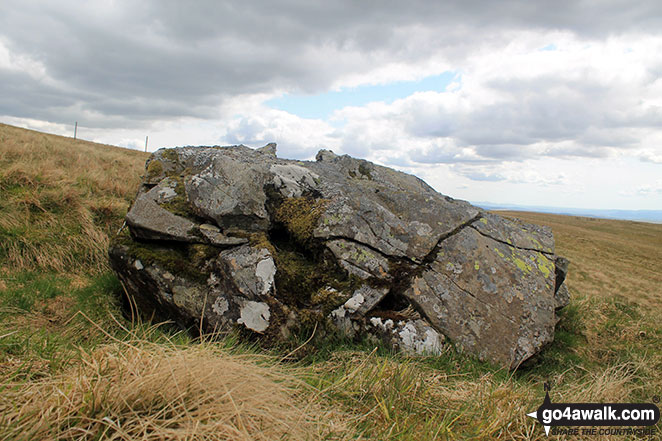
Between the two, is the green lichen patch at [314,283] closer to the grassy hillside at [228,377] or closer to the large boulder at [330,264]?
the large boulder at [330,264]

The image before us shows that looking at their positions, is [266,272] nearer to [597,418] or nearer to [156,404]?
[156,404]

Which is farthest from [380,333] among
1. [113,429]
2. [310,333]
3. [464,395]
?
[113,429]

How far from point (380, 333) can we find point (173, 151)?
612 cm

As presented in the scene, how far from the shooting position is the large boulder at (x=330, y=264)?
597 centimetres

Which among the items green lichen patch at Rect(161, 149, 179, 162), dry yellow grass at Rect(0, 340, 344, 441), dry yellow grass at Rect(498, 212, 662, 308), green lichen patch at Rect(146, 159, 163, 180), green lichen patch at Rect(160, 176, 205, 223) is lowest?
dry yellow grass at Rect(498, 212, 662, 308)

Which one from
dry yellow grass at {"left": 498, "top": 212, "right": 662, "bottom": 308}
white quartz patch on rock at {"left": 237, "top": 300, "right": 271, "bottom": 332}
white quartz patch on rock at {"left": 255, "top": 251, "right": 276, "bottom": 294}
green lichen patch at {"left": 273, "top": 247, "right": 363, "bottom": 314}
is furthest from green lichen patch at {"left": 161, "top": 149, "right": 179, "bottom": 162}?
dry yellow grass at {"left": 498, "top": 212, "right": 662, "bottom": 308}

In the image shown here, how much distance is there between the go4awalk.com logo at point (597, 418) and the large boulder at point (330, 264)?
1854 mm

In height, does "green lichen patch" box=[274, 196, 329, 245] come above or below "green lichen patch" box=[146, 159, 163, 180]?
below

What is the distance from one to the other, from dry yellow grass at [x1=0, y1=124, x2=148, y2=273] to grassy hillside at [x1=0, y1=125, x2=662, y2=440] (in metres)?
0.05

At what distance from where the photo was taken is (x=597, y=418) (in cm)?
399

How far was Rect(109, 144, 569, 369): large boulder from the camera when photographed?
19.6ft

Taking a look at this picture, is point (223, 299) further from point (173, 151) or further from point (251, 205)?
point (173, 151)

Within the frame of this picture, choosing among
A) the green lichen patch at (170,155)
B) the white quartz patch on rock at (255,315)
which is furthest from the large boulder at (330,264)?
the green lichen patch at (170,155)

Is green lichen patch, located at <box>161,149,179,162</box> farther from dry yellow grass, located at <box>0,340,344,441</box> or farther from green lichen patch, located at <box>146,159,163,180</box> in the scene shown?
dry yellow grass, located at <box>0,340,344,441</box>
